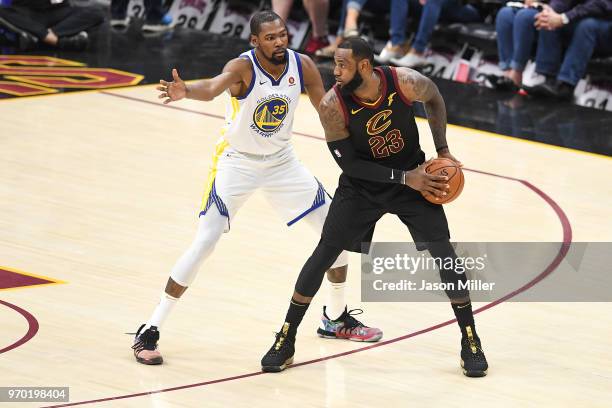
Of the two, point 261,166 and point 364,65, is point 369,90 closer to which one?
point 364,65

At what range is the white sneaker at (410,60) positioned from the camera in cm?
1434

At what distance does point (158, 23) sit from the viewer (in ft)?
53.4

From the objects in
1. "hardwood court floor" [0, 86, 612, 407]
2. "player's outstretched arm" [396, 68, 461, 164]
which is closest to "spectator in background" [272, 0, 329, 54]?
"hardwood court floor" [0, 86, 612, 407]

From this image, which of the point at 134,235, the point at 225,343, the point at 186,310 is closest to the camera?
the point at 225,343

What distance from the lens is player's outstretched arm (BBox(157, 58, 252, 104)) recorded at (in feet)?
19.9

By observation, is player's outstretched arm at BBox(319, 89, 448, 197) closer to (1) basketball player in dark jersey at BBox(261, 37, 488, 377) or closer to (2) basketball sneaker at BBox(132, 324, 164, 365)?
(1) basketball player in dark jersey at BBox(261, 37, 488, 377)

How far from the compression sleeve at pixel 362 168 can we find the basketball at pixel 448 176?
0.52 feet

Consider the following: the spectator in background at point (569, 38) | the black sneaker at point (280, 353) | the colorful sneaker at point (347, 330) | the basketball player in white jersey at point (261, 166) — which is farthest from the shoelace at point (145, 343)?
the spectator in background at point (569, 38)

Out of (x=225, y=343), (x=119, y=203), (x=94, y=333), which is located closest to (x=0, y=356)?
(x=94, y=333)

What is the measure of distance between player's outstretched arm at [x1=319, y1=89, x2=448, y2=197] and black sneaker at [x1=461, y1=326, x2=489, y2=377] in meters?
0.80

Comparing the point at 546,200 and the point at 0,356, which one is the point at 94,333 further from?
the point at 546,200

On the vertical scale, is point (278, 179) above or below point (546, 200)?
above

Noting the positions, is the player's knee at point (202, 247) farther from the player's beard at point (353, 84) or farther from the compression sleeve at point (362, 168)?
the player's beard at point (353, 84)

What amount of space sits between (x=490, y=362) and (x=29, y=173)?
4.72 m
